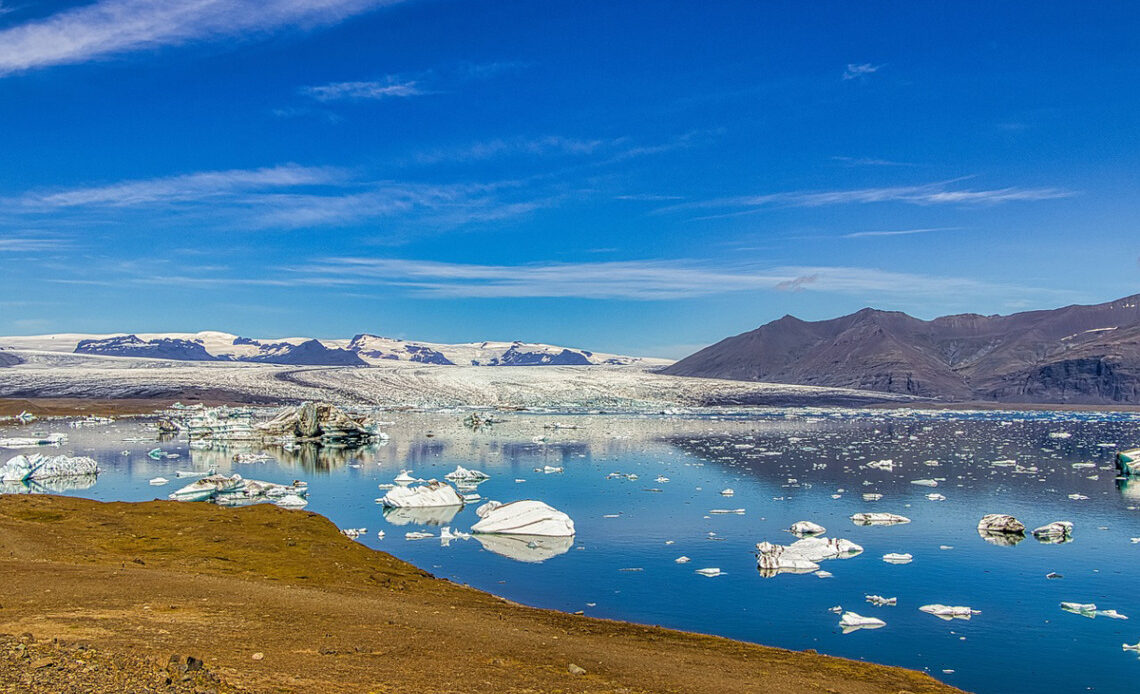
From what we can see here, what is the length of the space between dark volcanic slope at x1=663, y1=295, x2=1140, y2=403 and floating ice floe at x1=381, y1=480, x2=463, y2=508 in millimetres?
110522

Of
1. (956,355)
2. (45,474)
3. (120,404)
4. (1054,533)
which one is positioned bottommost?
(1054,533)

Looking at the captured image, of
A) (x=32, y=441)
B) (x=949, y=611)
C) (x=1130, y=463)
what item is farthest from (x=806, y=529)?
(x=32, y=441)

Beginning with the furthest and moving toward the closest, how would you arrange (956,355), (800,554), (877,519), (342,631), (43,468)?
(956,355), (43,468), (877,519), (800,554), (342,631)

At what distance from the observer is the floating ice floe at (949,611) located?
459 inches

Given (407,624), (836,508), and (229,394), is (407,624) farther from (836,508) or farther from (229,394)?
(229,394)

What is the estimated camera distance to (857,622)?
11219 millimetres

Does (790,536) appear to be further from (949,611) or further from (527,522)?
(527,522)

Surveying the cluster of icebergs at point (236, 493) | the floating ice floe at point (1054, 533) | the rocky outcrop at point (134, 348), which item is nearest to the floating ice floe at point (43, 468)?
the cluster of icebergs at point (236, 493)

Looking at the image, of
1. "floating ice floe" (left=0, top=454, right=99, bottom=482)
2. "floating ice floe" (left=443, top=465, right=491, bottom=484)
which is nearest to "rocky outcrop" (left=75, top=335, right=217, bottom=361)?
"floating ice floe" (left=0, top=454, right=99, bottom=482)

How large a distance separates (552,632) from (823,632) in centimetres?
391

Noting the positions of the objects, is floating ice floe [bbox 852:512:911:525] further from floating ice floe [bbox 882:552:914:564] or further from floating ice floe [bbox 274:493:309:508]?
floating ice floe [bbox 274:493:309:508]

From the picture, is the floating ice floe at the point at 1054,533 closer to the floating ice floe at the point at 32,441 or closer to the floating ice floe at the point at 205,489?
the floating ice floe at the point at 205,489

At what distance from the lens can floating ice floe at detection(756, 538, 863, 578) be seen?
47.1ft

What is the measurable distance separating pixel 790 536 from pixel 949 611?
5579mm
